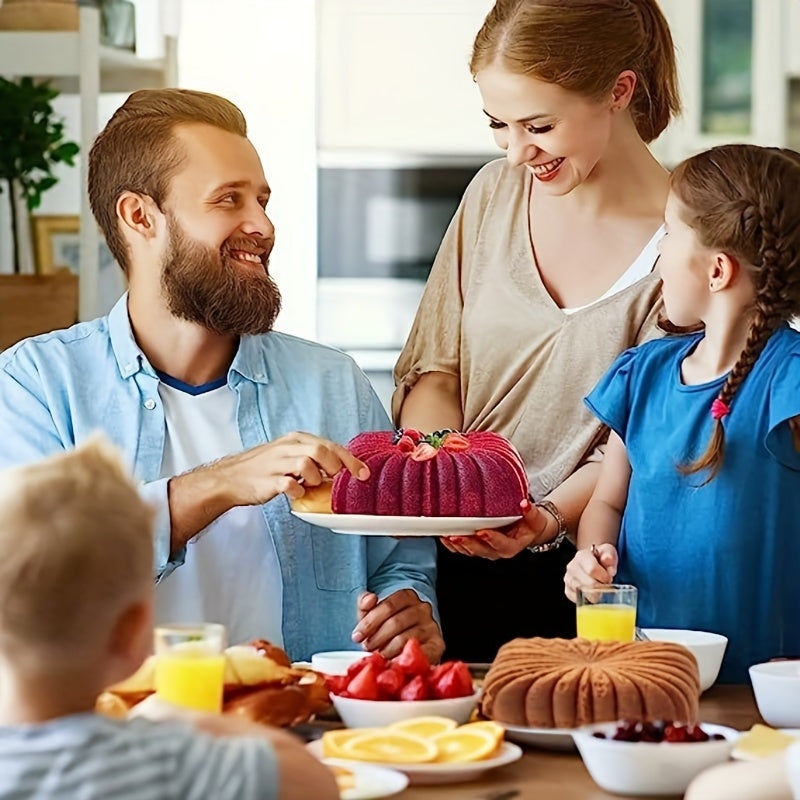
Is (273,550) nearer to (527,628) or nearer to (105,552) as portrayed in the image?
(527,628)

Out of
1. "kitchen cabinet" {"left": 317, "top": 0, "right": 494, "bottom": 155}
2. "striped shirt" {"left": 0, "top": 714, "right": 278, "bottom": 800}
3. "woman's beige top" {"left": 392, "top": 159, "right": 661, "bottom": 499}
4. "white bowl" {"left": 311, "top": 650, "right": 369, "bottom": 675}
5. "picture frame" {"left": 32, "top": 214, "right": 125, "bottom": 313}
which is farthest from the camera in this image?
"kitchen cabinet" {"left": 317, "top": 0, "right": 494, "bottom": 155}

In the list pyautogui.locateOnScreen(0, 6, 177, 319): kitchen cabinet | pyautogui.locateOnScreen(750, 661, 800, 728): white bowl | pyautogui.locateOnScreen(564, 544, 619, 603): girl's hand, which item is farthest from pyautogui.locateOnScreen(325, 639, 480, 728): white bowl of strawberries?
pyautogui.locateOnScreen(0, 6, 177, 319): kitchen cabinet

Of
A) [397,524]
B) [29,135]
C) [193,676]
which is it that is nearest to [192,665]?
[193,676]

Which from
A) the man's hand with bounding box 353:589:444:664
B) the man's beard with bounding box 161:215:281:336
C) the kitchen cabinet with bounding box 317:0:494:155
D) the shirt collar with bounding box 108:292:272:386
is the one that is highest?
the kitchen cabinet with bounding box 317:0:494:155

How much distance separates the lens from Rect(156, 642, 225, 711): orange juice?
149 centimetres

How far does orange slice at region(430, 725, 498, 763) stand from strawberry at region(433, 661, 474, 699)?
4.8 inches

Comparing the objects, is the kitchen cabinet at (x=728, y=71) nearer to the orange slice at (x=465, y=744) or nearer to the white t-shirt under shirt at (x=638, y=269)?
the white t-shirt under shirt at (x=638, y=269)

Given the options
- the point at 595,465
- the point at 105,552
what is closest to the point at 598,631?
the point at 595,465

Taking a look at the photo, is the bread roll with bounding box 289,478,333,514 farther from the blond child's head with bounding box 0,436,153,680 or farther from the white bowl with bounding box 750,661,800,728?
the blond child's head with bounding box 0,436,153,680

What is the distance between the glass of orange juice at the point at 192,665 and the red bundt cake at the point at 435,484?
20.8 inches

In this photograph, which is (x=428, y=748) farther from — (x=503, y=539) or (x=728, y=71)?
(x=728, y=71)

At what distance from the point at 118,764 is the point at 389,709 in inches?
20.1

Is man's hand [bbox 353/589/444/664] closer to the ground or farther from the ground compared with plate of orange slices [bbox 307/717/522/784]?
closer to the ground

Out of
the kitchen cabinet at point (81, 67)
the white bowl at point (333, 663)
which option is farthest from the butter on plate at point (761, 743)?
the kitchen cabinet at point (81, 67)
